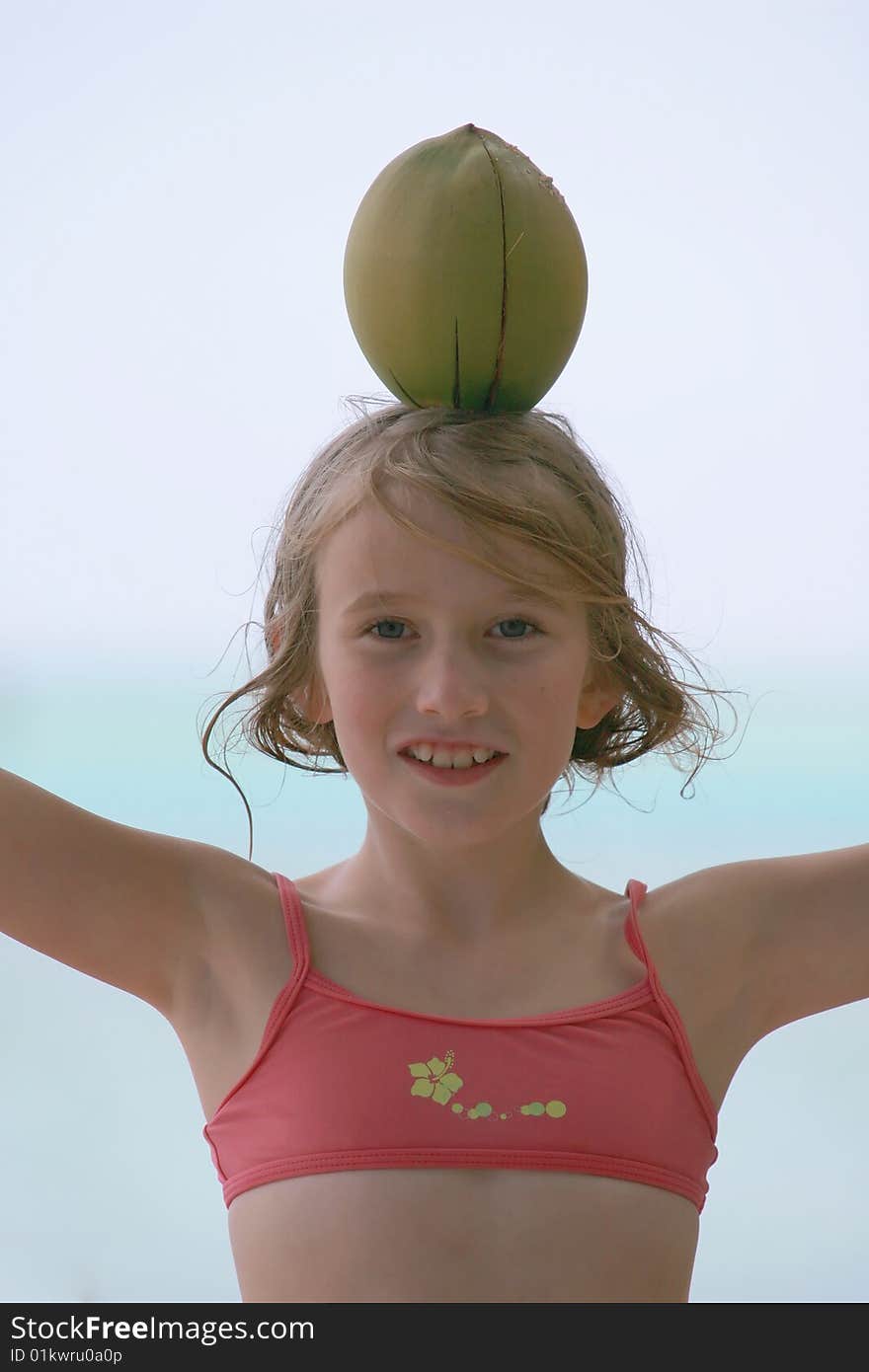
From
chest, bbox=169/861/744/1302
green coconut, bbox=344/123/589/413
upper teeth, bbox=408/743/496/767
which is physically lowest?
chest, bbox=169/861/744/1302

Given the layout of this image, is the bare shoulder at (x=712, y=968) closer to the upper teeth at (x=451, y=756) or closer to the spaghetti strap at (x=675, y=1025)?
the spaghetti strap at (x=675, y=1025)

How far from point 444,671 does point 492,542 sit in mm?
79

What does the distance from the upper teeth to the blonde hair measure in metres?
0.10

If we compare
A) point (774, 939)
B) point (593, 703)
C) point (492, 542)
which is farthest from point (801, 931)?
point (492, 542)

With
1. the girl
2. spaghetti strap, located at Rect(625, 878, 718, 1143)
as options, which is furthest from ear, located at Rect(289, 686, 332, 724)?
spaghetti strap, located at Rect(625, 878, 718, 1143)

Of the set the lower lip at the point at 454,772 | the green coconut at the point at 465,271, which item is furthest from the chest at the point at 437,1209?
the green coconut at the point at 465,271

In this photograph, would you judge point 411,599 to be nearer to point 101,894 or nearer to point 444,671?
point 444,671

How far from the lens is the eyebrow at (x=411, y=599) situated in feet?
2.74

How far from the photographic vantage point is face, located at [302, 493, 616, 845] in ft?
2.71

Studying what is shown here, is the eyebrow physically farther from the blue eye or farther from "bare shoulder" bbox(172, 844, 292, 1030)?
"bare shoulder" bbox(172, 844, 292, 1030)

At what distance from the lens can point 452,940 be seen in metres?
0.89
